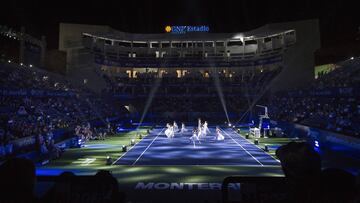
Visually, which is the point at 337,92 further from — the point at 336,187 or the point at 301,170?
the point at 336,187

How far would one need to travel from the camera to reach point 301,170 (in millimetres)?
3320

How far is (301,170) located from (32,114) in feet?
113

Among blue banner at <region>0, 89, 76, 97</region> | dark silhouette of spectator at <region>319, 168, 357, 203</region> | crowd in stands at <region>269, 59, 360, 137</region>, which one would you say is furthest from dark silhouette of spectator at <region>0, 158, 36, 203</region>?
blue banner at <region>0, 89, 76, 97</region>

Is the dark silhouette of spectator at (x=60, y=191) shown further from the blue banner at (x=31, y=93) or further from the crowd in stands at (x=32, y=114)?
the blue banner at (x=31, y=93)

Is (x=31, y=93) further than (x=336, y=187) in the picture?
Yes

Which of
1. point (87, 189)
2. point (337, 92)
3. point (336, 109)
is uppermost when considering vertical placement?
point (337, 92)

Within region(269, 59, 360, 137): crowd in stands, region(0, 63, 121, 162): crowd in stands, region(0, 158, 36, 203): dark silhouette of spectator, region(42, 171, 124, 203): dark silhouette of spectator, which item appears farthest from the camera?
region(269, 59, 360, 137): crowd in stands

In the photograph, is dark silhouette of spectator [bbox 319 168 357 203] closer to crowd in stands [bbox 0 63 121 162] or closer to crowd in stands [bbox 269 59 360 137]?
crowd in stands [bbox 0 63 121 162]

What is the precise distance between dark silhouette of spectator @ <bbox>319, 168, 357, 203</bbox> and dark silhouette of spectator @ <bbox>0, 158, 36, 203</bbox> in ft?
8.81

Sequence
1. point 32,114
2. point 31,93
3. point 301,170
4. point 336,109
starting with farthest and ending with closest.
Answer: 1. point 31,93
2. point 336,109
3. point 32,114
4. point 301,170

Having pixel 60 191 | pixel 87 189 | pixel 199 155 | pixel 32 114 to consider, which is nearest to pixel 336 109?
pixel 199 155

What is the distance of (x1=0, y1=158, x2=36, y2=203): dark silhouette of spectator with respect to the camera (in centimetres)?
294

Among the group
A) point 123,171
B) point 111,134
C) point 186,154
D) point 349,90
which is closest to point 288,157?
point 123,171

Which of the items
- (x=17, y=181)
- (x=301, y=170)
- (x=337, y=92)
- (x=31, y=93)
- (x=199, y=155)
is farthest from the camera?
(x=31, y=93)
